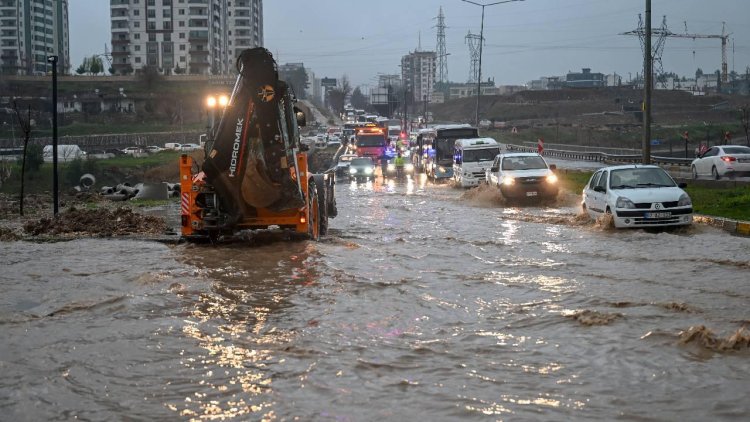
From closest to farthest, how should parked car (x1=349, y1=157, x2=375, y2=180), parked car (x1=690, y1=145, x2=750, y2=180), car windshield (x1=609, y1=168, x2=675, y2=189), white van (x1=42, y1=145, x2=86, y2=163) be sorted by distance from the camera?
car windshield (x1=609, y1=168, x2=675, y2=189) < parked car (x1=690, y1=145, x2=750, y2=180) < parked car (x1=349, y1=157, x2=375, y2=180) < white van (x1=42, y1=145, x2=86, y2=163)

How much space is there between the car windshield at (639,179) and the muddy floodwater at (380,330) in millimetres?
1465

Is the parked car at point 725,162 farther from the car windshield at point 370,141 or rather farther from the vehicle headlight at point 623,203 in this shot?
the car windshield at point 370,141

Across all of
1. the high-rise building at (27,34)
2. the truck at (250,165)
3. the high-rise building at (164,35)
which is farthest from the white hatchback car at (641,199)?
the high-rise building at (27,34)

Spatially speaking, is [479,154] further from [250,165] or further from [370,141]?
[250,165]

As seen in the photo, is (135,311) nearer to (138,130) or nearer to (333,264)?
(333,264)

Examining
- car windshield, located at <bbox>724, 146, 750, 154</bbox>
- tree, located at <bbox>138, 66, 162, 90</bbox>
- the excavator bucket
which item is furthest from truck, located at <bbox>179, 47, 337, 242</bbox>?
tree, located at <bbox>138, 66, 162, 90</bbox>

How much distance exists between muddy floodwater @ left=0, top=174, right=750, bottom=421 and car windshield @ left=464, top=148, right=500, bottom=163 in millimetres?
20725

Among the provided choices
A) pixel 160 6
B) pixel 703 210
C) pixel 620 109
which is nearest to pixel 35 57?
pixel 160 6

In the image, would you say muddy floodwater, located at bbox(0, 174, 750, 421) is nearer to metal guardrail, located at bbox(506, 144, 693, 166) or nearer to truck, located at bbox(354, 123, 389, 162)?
metal guardrail, located at bbox(506, 144, 693, 166)

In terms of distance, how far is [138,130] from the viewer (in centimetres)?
10138

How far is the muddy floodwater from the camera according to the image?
751 cm

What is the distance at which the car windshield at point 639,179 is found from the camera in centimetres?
1975

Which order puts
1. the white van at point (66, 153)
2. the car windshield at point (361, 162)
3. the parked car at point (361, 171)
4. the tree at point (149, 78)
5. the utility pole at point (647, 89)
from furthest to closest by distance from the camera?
the tree at point (149, 78) < the white van at point (66, 153) < the car windshield at point (361, 162) < the parked car at point (361, 171) < the utility pole at point (647, 89)

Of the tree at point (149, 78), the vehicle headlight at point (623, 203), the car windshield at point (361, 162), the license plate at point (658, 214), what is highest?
the tree at point (149, 78)
